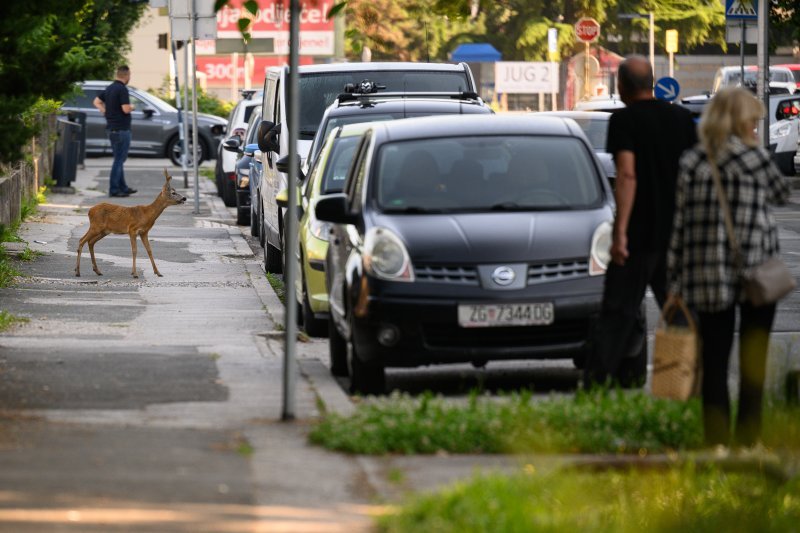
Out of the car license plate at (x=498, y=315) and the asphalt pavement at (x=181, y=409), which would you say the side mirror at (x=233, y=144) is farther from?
the car license plate at (x=498, y=315)

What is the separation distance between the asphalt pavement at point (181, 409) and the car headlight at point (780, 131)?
669 inches

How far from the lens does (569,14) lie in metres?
73.4

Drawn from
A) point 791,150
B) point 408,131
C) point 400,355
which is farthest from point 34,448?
point 791,150

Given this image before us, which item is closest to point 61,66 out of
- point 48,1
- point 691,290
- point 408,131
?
point 48,1

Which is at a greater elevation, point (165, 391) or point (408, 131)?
point (408, 131)

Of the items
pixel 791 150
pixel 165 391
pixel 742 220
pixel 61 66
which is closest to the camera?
pixel 742 220

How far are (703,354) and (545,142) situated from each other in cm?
372

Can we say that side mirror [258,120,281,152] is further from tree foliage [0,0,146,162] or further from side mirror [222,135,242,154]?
side mirror [222,135,242,154]

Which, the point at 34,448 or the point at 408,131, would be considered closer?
the point at 34,448

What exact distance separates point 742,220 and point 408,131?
421 centimetres

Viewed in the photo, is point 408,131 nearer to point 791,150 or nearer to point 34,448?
point 34,448

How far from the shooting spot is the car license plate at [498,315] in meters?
9.83

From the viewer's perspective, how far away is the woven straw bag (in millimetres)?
7828

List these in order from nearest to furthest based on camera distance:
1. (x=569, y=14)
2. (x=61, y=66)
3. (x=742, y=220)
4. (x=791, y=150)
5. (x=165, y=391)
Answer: (x=742, y=220)
(x=165, y=391)
(x=61, y=66)
(x=791, y=150)
(x=569, y=14)
